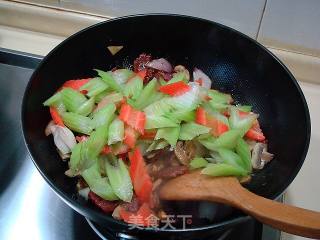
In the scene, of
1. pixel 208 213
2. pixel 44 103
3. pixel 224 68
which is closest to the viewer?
pixel 208 213

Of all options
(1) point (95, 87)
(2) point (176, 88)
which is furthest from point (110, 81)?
(2) point (176, 88)

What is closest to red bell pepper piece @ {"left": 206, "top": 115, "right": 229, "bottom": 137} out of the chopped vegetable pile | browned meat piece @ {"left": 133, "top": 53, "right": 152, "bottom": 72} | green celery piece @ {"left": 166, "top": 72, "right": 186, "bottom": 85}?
the chopped vegetable pile

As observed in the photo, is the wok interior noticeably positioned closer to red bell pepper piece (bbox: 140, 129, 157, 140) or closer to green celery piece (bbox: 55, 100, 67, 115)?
green celery piece (bbox: 55, 100, 67, 115)

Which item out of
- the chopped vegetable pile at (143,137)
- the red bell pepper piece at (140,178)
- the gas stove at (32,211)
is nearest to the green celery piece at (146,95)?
the chopped vegetable pile at (143,137)

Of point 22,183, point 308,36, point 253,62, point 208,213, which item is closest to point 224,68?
point 253,62

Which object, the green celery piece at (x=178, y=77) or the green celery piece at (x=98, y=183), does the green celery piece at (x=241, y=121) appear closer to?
the green celery piece at (x=178, y=77)

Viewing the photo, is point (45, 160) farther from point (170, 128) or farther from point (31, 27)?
point (31, 27)

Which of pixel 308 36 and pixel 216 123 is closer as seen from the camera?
pixel 216 123

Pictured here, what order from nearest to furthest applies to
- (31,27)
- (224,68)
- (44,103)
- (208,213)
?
(208,213) < (44,103) < (224,68) < (31,27)
